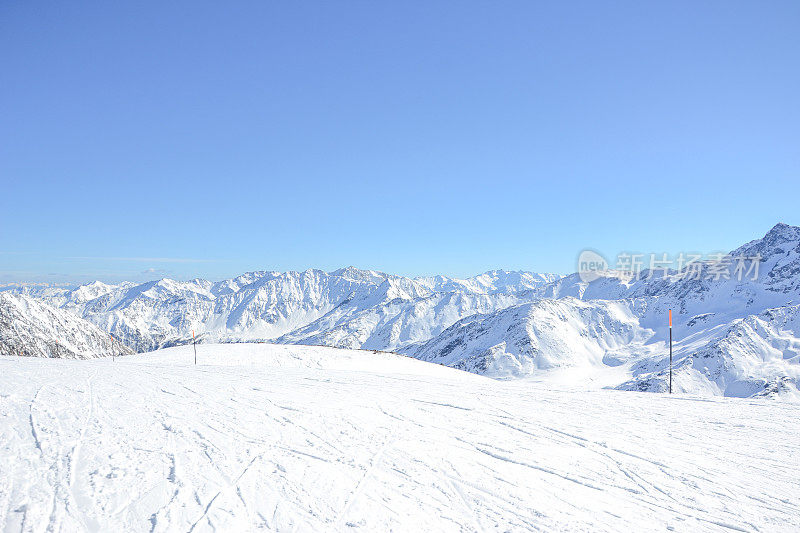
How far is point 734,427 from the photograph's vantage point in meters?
11.5

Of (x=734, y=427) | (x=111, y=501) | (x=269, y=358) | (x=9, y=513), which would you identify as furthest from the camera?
(x=269, y=358)

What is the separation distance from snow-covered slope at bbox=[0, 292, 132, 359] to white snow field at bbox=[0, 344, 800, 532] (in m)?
158

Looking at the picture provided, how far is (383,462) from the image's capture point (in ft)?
26.0

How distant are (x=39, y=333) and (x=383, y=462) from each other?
223 m

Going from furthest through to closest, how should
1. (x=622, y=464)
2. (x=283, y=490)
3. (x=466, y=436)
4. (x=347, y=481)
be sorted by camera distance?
1. (x=466, y=436)
2. (x=622, y=464)
3. (x=347, y=481)
4. (x=283, y=490)

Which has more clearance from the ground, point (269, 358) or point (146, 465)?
point (146, 465)

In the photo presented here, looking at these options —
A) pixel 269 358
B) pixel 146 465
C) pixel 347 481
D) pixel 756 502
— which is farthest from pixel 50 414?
pixel 269 358

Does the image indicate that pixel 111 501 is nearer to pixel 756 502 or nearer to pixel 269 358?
pixel 756 502

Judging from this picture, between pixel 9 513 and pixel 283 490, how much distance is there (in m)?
3.93

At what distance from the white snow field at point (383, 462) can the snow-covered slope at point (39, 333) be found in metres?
158

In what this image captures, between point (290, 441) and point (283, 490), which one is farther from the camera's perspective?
point (290, 441)

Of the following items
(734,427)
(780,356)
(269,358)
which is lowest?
(780,356)

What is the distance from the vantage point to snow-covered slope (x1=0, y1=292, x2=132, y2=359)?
149m

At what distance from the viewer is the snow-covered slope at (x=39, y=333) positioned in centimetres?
14888
